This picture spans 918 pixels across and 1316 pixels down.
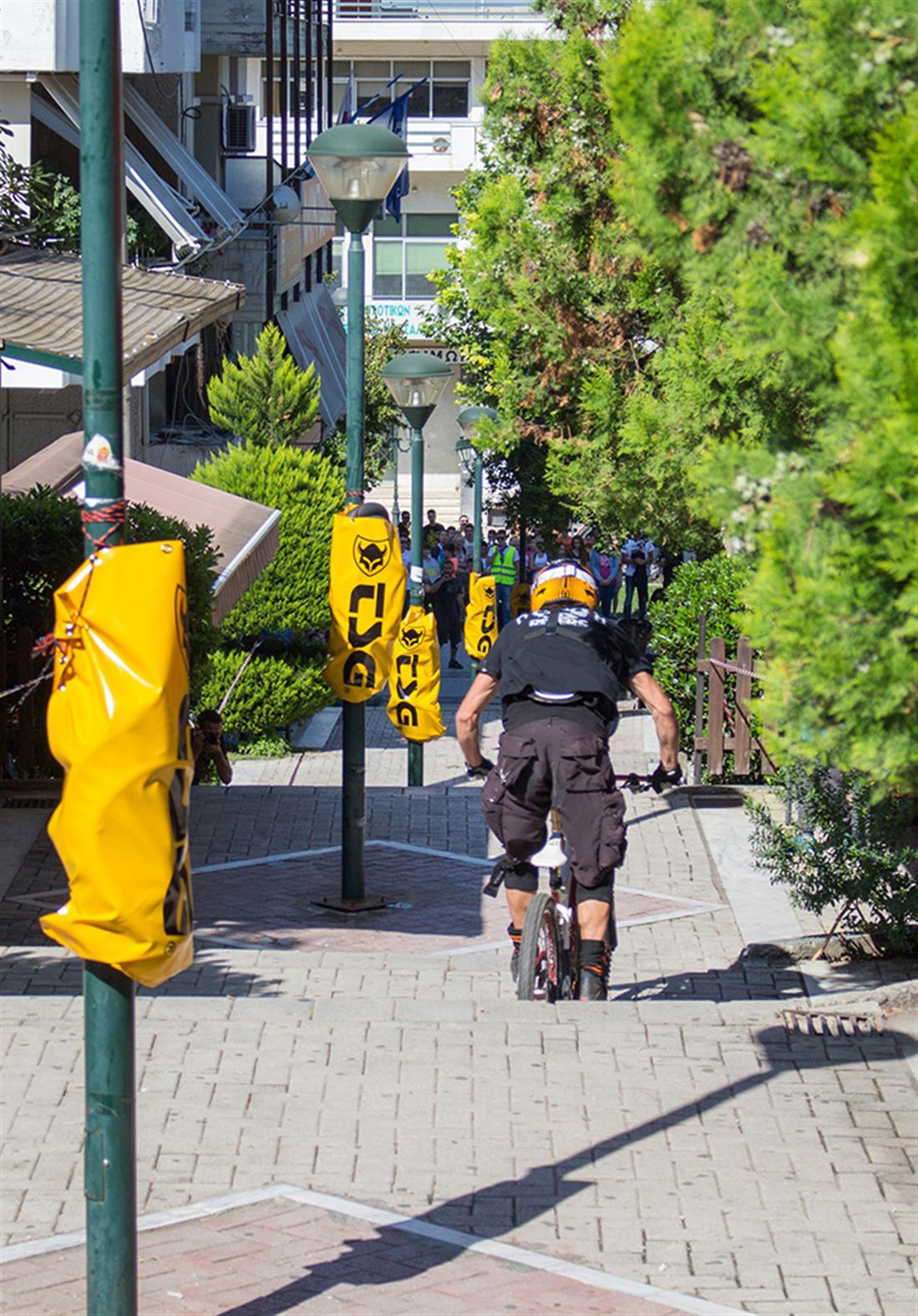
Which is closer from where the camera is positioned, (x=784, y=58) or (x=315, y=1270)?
(x=784, y=58)

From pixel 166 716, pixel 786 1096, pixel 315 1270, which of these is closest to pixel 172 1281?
pixel 315 1270

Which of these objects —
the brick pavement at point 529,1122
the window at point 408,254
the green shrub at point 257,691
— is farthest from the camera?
the window at point 408,254

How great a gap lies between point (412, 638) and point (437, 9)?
43317 mm

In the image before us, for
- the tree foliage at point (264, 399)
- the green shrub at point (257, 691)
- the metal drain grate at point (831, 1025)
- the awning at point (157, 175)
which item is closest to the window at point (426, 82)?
the awning at point (157, 175)

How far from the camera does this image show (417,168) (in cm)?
5522

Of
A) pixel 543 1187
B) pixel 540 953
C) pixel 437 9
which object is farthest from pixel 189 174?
pixel 437 9

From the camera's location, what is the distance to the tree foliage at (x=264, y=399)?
787 inches

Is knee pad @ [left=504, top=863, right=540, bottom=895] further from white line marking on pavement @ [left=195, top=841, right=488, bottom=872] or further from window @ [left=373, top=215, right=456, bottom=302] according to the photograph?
window @ [left=373, top=215, right=456, bottom=302]

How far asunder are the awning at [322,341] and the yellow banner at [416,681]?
15.5 meters

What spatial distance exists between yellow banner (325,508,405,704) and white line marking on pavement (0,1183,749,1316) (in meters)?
5.74

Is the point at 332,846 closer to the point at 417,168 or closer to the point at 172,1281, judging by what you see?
the point at 172,1281

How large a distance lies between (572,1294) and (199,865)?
7.40 metres

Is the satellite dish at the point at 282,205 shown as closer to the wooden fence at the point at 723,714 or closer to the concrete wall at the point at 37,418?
the concrete wall at the point at 37,418

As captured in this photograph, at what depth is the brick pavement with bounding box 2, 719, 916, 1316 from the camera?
16.8 ft
